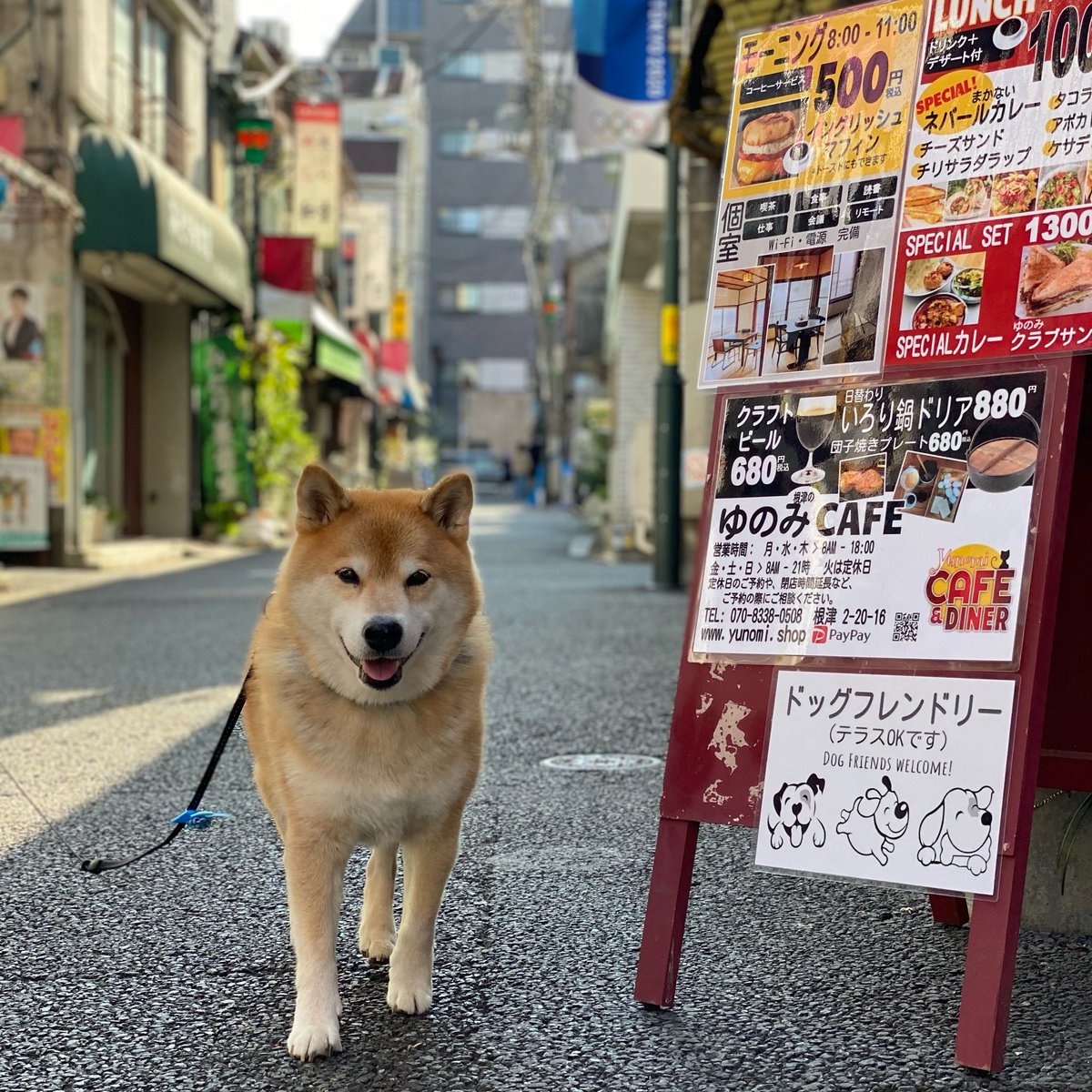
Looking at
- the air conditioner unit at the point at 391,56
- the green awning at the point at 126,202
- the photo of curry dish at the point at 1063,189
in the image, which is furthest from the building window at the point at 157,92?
the air conditioner unit at the point at 391,56

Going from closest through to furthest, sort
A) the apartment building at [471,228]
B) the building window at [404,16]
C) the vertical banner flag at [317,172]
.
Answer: the vertical banner flag at [317,172], the apartment building at [471,228], the building window at [404,16]

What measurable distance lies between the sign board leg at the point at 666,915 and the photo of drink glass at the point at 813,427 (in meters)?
0.77

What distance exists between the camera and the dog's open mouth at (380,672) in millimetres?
2760

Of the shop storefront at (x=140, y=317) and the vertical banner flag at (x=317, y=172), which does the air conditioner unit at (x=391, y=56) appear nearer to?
the vertical banner flag at (x=317, y=172)

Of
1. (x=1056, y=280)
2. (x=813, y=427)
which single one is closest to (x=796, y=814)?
(x=813, y=427)

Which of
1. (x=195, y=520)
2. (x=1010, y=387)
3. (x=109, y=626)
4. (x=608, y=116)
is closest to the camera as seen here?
(x=1010, y=387)

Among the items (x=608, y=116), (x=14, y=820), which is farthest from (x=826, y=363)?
(x=608, y=116)

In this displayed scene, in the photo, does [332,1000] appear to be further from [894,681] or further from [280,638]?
[894,681]

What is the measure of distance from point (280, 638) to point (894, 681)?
126 cm

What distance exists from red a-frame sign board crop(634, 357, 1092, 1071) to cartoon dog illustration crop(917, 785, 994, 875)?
4cm

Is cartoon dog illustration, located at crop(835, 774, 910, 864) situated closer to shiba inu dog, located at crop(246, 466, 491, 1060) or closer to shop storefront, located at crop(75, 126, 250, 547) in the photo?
shiba inu dog, located at crop(246, 466, 491, 1060)

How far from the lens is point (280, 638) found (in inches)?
116

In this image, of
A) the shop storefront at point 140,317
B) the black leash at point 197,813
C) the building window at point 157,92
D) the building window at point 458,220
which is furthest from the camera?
the building window at point 458,220

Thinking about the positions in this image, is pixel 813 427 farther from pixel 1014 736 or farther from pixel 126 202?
pixel 126 202
